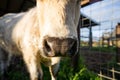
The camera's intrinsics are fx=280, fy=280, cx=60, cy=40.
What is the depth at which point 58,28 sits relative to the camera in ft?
9.33

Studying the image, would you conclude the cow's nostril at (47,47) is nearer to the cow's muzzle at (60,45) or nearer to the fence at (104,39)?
the cow's muzzle at (60,45)

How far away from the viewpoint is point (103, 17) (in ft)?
18.7

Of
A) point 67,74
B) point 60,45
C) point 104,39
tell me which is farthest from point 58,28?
point 104,39

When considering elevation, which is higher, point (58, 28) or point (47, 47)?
point (58, 28)

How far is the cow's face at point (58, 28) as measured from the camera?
9.06 ft

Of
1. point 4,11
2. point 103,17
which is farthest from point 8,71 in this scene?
point 4,11

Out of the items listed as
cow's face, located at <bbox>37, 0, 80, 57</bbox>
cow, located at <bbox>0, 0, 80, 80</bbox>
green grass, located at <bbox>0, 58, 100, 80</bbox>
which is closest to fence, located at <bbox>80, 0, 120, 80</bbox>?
green grass, located at <bbox>0, 58, 100, 80</bbox>

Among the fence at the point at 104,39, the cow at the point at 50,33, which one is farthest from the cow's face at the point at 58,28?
the fence at the point at 104,39

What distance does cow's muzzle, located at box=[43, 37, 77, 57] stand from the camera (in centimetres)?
274

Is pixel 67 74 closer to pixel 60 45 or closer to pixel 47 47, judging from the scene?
pixel 47 47

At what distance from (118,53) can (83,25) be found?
1939 millimetres

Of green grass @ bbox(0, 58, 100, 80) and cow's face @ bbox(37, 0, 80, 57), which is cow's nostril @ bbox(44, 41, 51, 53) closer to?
cow's face @ bbox(37, 0, 80, 57)

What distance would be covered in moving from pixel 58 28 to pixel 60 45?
198 millimetres

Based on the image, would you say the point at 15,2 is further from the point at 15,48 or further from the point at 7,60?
the point at 15,48
